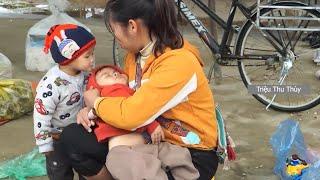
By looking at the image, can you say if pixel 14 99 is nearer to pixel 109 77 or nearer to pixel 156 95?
pixel 109 77

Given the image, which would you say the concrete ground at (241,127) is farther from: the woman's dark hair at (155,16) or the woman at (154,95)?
the woman's dark hair at (155,16)

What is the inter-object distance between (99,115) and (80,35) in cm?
43

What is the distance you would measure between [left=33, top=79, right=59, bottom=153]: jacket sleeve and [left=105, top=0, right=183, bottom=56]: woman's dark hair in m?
0.46

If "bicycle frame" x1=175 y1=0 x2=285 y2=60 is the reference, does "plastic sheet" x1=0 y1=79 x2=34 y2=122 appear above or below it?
below

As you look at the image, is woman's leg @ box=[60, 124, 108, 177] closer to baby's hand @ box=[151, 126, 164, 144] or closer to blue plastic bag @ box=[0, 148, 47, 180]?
baby's hand @ box=[151, 126, 164, 144]

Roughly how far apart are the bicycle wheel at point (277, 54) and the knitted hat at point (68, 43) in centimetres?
200

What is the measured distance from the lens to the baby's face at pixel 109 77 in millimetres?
2480

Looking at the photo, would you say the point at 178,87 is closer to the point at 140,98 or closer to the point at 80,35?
the point at 140,98

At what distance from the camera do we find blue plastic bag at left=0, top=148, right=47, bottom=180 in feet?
10.9

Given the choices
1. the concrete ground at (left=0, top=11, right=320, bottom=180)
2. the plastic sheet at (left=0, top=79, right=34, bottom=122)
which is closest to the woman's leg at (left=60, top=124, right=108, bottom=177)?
the concrete ground at (left=0, top=11, right=320, bottom=180)

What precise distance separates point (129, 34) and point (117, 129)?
1.28 feet

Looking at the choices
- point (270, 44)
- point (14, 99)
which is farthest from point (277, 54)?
point (14, 99)

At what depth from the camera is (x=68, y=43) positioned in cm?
250

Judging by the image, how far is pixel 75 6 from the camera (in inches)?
332
